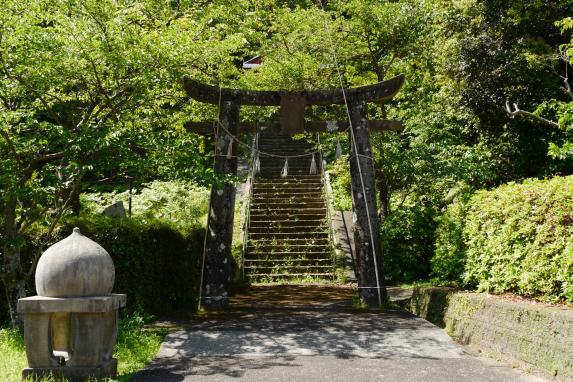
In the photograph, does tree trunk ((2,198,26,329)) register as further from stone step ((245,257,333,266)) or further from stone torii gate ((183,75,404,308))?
stone step ((245,257,333,266))

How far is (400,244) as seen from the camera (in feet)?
47.9

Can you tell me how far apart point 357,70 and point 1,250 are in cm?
1020

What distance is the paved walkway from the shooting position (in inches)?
244

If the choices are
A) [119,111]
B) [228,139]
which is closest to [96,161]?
[119,111]

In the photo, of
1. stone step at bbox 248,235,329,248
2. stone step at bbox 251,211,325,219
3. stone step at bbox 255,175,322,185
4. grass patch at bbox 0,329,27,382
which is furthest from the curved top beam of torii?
stone step at bbox 255,175,322,185

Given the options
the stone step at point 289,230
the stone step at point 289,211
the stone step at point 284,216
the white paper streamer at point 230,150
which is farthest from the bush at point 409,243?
the white paper streamer at point 230,150

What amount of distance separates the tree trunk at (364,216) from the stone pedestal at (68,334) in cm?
574

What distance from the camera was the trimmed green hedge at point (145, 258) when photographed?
884 cm

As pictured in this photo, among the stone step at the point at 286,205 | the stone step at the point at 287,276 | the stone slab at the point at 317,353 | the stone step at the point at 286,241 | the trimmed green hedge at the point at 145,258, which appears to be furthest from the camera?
the stone step at the point at 286,205

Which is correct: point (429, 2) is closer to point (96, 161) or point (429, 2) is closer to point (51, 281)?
point (96, 161)

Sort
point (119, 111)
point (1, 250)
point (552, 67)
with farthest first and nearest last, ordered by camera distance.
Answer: point (552, 67)
point (119, 111)
point (1, 250)

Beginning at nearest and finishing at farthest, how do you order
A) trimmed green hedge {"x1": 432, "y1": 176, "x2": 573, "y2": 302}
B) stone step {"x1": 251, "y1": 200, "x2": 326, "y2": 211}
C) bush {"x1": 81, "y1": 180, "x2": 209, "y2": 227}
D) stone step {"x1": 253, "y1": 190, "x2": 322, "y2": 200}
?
trimmed green hedge {"x1": 432, "y1": 176, "x2": 573, "y2": 302}
bush {"x1": 81, "y1": 180, "x2": 209, "y2": 227}
stone step {"x1": 251, "y1": 200, "x2": 326, "y2": 211}
stone step {"x1": 253, "y1": 190, "x2": 322, "y2": 200}

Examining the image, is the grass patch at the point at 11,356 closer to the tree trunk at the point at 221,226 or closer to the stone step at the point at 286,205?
the tree trunk at the point at 221,226

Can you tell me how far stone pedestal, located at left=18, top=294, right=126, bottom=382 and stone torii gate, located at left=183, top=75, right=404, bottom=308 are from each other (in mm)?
4712
